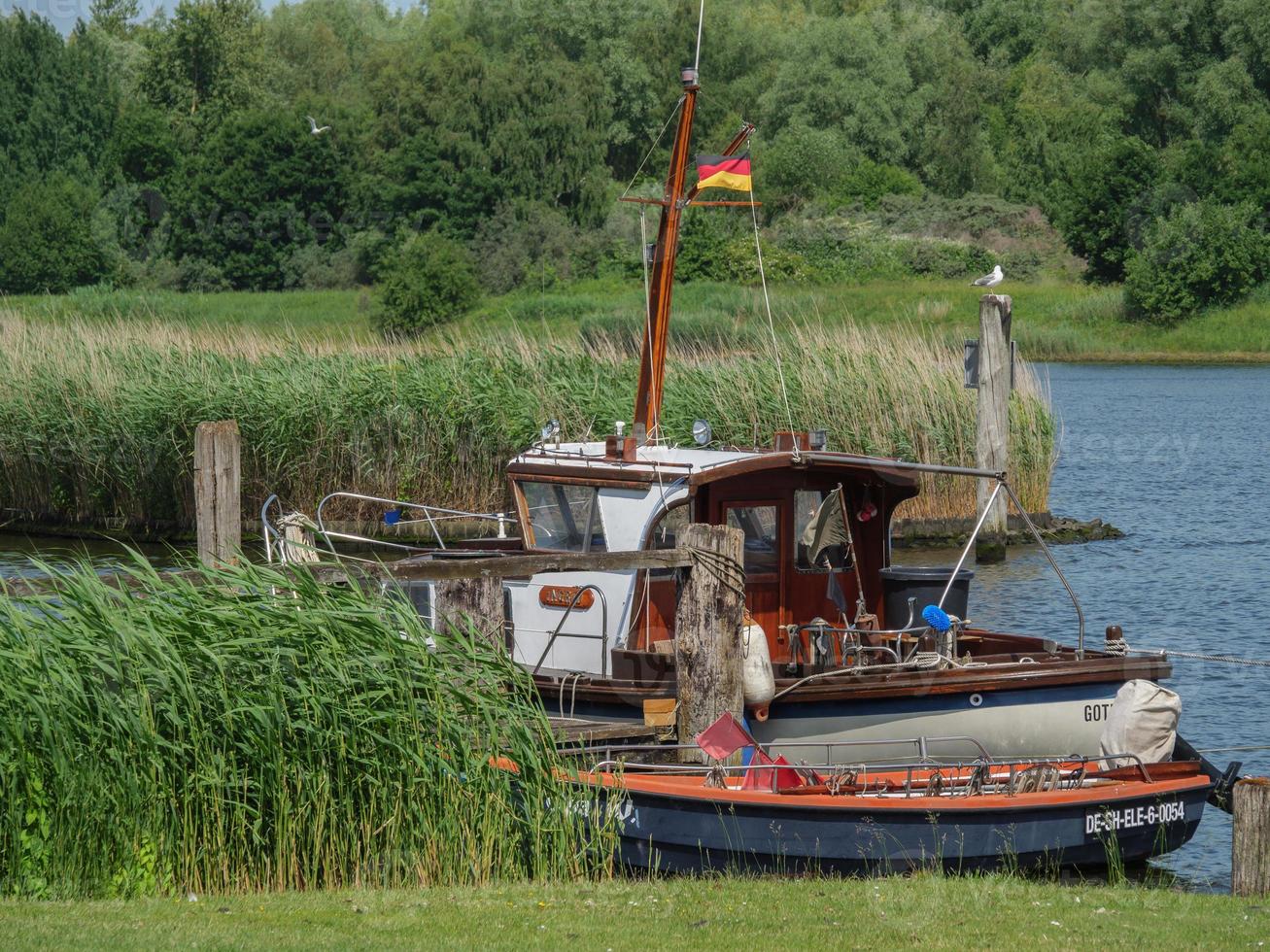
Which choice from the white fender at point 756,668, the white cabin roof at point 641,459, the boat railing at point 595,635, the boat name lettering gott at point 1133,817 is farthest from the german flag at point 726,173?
the boat name lettering gott at point 1133,817

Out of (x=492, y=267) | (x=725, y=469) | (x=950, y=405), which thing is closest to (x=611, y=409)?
(x=950, y=405)

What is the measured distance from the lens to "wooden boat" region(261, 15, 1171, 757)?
426 inches

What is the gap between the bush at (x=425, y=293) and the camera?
52094 mm

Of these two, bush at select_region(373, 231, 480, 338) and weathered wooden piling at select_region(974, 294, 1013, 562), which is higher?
bush at select_region(373, 231, 480, 338)

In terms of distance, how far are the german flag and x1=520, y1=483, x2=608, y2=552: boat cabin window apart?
268 cm

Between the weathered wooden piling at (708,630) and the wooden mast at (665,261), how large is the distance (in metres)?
2.66

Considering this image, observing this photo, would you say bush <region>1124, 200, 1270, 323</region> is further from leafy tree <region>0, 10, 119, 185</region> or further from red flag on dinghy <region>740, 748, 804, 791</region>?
red flag on dinghy <region>740, 748, 804, 791</region>

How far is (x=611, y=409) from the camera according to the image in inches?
885

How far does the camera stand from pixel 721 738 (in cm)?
980

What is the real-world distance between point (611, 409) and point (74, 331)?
901 centimetres

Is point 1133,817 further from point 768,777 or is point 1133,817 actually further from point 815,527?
point 815,527

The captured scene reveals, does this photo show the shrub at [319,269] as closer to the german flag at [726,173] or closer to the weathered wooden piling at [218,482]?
the german flag at [726,173]

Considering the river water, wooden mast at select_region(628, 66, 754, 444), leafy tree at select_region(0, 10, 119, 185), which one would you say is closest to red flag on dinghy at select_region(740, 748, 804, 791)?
the river water

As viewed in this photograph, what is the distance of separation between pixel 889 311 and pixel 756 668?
44375 millimetres
